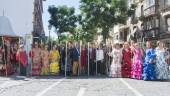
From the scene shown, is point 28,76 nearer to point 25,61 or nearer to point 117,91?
point 25,61

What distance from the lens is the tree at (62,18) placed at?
219 feet

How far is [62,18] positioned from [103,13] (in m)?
18.0

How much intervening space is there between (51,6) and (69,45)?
143 ft

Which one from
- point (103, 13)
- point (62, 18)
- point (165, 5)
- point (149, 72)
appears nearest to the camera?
point (149, 72)

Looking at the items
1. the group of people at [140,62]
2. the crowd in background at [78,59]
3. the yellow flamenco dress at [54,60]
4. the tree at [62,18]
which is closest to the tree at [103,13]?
the tree at [62,18]

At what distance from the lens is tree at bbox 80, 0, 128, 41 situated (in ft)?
167

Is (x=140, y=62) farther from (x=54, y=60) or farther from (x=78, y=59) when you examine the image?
(x=54, y=60)

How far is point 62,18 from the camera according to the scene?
6838 centimetres

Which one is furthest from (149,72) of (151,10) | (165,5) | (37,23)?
(37,23)

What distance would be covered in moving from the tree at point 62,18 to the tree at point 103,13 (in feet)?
45.4

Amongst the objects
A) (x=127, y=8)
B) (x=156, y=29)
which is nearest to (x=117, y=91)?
(x=127, y=8)

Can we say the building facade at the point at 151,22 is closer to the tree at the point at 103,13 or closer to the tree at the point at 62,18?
→ the tree at the point at 103,13

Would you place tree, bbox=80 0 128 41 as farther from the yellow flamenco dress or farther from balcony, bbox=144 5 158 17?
the yellow flamenco dress

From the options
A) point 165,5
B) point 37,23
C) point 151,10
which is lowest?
point 37,23
